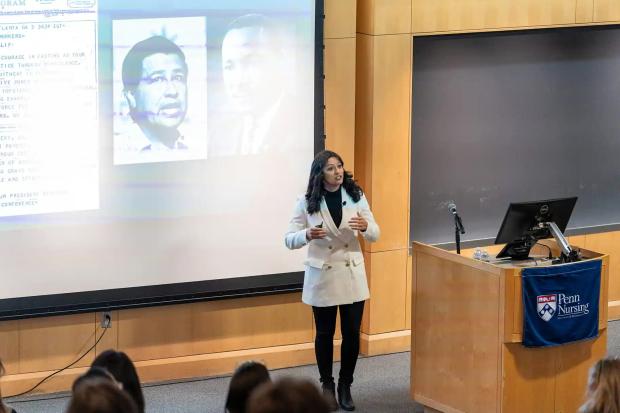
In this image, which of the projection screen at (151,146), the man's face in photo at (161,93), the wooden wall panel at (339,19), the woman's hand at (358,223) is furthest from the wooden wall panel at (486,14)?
the woman's hand at (358,223)

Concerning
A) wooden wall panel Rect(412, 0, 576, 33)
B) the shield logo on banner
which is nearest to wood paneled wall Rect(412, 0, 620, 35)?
wooden wall panel Rect(412, 0, 576, 33)

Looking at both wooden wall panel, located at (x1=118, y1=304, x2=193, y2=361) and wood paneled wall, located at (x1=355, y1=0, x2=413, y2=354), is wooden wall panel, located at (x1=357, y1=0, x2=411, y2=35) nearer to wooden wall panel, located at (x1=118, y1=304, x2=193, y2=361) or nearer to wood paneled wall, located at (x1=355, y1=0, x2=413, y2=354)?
wood paneled wall, located at (x1=355, y1=0, x2=413, y2=354)

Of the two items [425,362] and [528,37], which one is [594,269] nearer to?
[425,362]

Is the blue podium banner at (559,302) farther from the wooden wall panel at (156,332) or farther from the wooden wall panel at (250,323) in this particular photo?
the wooden wall panel at (156,332)

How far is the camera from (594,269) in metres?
5.80

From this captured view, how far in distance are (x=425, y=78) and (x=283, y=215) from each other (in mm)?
1447

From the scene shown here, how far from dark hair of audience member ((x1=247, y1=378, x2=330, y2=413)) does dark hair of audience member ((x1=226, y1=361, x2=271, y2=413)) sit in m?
0.59

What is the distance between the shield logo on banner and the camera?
5.63 metres

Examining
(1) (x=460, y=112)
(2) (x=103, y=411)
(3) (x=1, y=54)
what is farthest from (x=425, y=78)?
(2) (x=103, y=411)

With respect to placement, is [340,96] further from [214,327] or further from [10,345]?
[10,345]

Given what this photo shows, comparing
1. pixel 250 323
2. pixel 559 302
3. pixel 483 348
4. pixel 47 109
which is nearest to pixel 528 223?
pixel 559 302

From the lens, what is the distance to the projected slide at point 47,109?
617 centimetres

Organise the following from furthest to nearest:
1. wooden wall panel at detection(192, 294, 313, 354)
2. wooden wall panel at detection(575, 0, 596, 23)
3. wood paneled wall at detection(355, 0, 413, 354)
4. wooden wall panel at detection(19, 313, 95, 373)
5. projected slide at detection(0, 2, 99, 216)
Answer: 1. wooden wall panel at detection(575, 0, 596, 23)
2. wood paneled wall at detection(355, 0, 413, 354)
3. wooden wall panel at detection(192, 294, 313, 354)
4. wooden wall panel at detection(19, 313, 95, 373)
5. projected slide at detection(0, 2, 99, 216)

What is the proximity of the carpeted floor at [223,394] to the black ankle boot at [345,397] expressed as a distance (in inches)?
2.6
